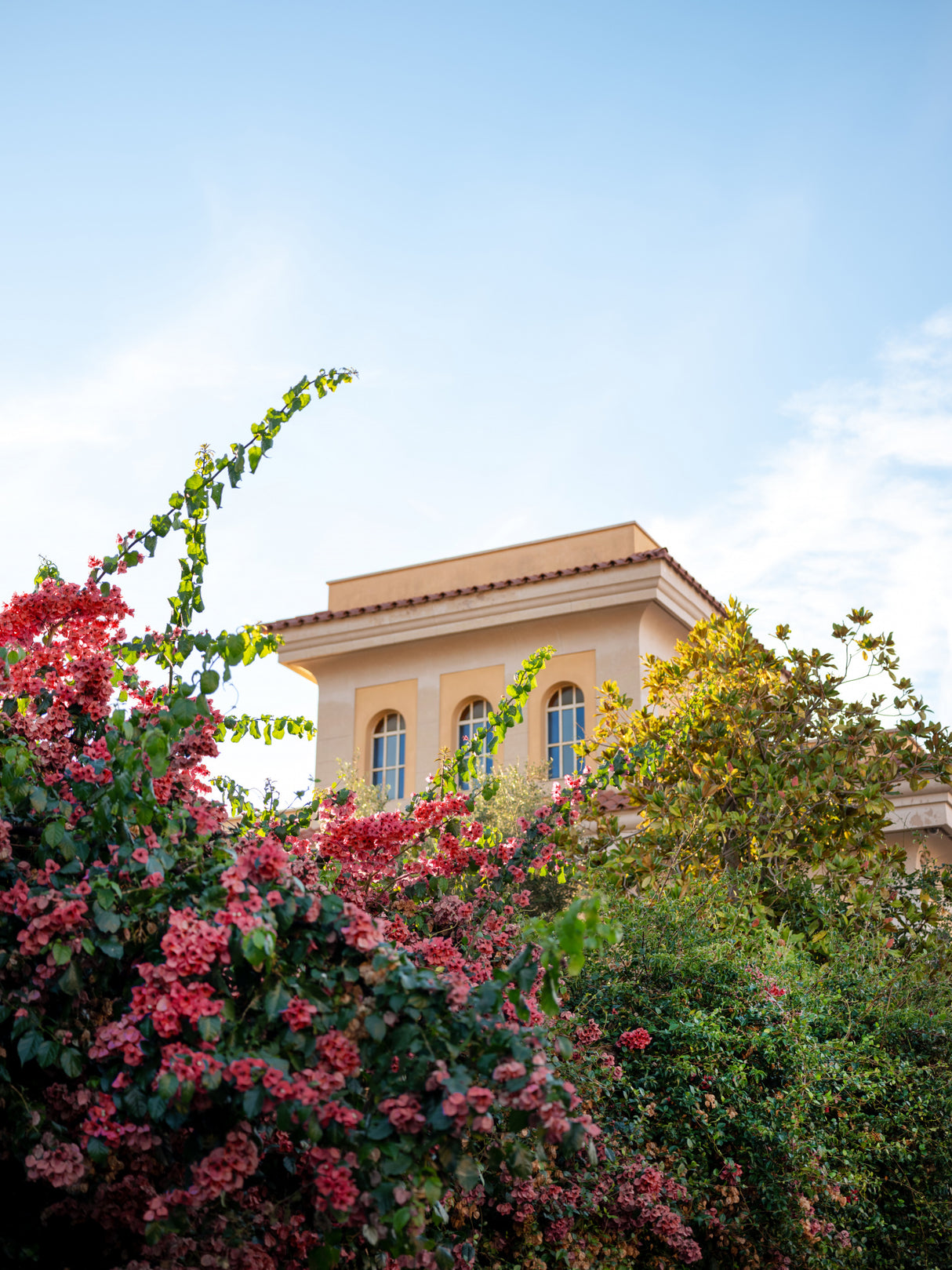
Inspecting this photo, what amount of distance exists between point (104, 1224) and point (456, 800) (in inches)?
91.8

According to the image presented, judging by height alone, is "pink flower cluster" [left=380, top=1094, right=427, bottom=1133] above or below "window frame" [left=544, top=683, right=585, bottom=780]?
below

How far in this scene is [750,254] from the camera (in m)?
10.2

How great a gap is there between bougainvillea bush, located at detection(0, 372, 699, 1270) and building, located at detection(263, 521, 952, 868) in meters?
16.1

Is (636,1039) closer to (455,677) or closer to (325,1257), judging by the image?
(325,1257)

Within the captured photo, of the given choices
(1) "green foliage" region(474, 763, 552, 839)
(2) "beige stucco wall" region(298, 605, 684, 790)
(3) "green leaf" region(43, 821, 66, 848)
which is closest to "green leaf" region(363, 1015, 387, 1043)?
(3) "green leaf" region(43, 821, 66, 848)

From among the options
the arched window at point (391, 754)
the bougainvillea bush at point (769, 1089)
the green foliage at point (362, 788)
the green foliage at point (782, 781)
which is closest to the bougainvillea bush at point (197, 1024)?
the bougainvillea bush at point (769, 1089)

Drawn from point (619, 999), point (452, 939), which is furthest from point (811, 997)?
point (452, 939)

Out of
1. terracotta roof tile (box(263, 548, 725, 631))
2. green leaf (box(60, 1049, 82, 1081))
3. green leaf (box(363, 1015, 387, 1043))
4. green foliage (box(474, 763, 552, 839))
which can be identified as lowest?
green leaf (box(60, 1049, 82, 1081))

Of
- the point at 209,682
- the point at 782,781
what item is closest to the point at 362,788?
the point at 782,781

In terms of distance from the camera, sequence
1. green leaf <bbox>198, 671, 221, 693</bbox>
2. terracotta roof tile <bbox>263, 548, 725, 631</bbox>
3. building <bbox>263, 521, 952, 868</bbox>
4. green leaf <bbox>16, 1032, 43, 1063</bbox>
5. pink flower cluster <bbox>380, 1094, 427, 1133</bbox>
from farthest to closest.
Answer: building <bbox>263, 521, 952, 868</bbox> < terracotta roof tile <bbox>263, 548, 725, 631</bbox> < green leaf <bbox>198, 671, 221, 693</bbox> < green leaf <bbox>16, 1032, 43, 1063</bbox> < pink flower cluster <bbox>380, 1094, 427, 1133</bbox>

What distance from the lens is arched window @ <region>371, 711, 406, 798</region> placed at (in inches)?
883

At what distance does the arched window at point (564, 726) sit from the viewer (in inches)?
818

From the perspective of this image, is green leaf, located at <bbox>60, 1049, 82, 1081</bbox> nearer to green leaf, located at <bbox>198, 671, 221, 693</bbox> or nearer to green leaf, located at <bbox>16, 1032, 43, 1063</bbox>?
green leaf, located at <bbox>16, 1032, 43, 1063</bbox>

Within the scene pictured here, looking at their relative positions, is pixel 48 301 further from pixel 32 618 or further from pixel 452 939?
pixel 452 939
